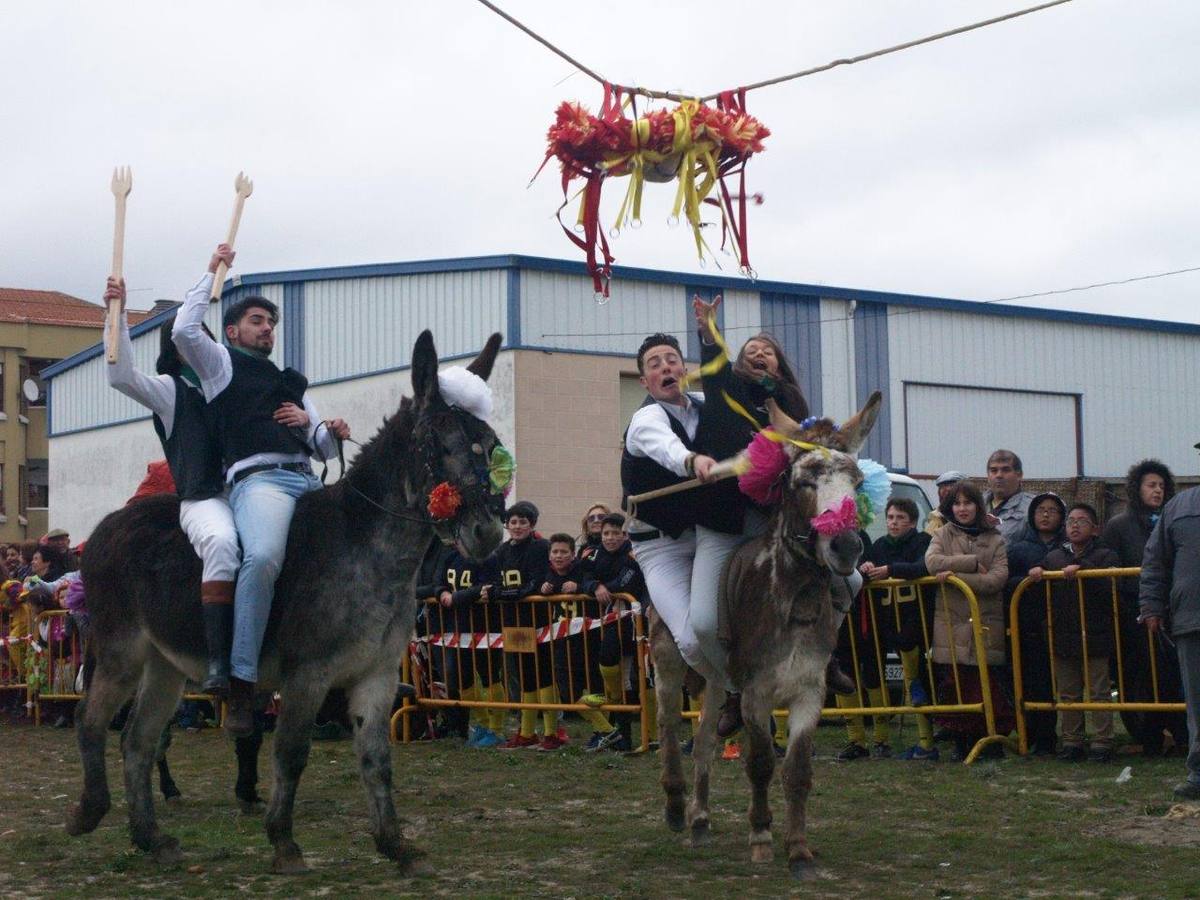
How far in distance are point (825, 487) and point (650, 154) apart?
2.02 meters

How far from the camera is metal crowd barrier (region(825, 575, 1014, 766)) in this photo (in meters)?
11.3

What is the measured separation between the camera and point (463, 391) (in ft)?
24.0

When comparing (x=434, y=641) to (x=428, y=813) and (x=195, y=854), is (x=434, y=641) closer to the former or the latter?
(x=428, y=813)

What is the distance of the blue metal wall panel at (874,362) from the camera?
3238 cm

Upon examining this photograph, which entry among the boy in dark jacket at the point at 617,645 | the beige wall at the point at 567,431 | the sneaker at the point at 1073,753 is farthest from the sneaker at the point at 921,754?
the beige wall at the point at 567,431

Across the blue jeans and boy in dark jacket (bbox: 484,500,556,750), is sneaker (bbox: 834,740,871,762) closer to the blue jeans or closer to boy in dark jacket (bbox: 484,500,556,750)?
boy in dark jacket (bbox: 484,500,556,750)

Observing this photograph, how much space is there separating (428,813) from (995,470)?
20.3 ft

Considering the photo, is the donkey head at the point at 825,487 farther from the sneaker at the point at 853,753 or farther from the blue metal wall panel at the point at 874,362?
the blue metal wall panel at the point at 874,362

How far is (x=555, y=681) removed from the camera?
13117 millimetres

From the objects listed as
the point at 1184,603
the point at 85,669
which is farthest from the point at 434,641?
the point at 1184,603

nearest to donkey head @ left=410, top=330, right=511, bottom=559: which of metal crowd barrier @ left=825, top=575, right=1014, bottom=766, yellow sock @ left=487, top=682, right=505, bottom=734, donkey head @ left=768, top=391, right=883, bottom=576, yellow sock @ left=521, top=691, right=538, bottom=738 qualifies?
donkey head @ left=768, top=391, right=883, bottom=576

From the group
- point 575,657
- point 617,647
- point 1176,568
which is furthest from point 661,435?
point 575,657

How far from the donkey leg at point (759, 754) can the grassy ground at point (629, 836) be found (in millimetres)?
110

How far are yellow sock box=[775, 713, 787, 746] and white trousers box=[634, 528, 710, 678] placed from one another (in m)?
4.47
